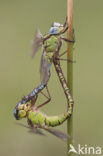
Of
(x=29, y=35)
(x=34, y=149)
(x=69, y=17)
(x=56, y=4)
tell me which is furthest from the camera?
(x=56, y=4)

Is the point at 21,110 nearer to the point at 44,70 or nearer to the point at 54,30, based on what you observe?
the point at 44,70

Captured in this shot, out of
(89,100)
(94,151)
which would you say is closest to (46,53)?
(94,151)

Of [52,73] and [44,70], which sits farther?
[52,73]

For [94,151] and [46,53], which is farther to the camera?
[94,151]

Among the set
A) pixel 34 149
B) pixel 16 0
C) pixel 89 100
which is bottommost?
pixel 34 149

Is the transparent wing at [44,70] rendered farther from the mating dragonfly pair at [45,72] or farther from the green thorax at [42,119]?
the green thorax at [42,119]

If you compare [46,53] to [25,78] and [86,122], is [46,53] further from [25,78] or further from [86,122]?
[25,78]

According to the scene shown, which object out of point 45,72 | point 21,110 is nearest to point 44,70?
point 45,72

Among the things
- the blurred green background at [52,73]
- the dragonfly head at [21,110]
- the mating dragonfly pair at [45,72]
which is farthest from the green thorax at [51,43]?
the blurred green background at [52,73]
